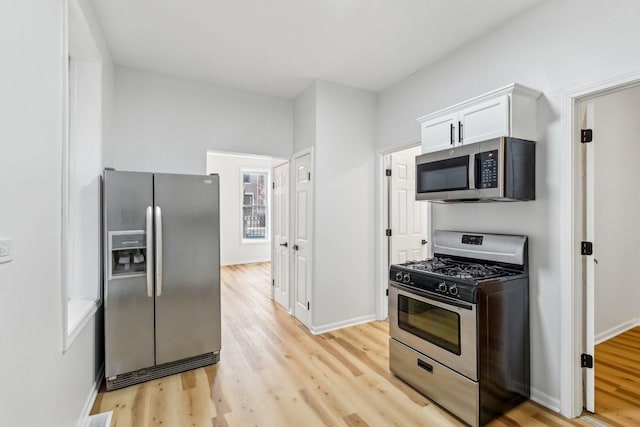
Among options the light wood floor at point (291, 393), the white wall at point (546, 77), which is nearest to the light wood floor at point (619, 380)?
the light wood floor at point (291, 393)

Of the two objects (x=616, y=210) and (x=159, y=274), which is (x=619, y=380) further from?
(x=159, y=274)

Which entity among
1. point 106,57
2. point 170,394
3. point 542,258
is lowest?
point 170,394

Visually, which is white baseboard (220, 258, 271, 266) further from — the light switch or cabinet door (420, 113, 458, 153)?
the light switch

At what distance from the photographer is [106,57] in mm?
2766

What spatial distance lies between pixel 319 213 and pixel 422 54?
76.5 inches

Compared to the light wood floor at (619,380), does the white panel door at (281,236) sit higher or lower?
higher

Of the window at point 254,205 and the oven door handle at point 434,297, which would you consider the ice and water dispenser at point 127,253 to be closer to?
the oven door handle at point 434,297

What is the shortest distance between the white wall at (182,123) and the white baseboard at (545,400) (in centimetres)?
352

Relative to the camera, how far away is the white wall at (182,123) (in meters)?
3.23

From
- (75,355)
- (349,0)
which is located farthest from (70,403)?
(349,0)

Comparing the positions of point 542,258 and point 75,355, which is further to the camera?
point 542,258

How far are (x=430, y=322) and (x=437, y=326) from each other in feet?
0.21

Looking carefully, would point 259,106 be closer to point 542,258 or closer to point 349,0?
point 349,0

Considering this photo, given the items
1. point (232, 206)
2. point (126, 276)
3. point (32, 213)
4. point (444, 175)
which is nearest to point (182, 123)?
point (126, 276)
